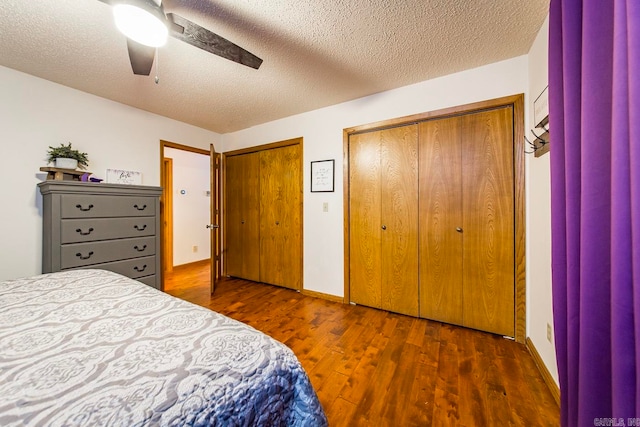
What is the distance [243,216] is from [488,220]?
2.99 metres

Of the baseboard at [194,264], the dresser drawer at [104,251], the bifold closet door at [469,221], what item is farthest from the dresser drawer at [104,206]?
the bifold closet door at [469,221]

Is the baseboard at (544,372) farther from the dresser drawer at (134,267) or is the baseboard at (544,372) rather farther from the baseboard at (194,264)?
the baseboard at (194,264)

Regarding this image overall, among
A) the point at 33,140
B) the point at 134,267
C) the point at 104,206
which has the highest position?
the point at 33,140

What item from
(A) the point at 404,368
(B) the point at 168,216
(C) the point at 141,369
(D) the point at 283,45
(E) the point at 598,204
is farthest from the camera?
(B) the point at 168,216

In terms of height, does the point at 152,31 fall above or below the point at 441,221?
above

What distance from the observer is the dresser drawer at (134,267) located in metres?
2.16

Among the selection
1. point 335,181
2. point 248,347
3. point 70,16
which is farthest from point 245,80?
point 248,347

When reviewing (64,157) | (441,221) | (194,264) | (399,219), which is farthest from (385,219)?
(194,264)

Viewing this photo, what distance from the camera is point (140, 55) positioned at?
52.9 inches

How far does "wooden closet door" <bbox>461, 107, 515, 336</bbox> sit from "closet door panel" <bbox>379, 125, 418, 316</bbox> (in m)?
0.42

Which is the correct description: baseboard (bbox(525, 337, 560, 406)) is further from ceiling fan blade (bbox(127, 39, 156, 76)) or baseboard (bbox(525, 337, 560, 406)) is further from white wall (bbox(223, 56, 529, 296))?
ceiling fan blade (bbox(127, 39, 156, 76))

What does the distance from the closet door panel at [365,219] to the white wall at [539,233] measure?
117 centimetres

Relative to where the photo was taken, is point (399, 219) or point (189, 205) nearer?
point (399, 219)

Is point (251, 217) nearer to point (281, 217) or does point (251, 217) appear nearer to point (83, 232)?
point (281, 217)
